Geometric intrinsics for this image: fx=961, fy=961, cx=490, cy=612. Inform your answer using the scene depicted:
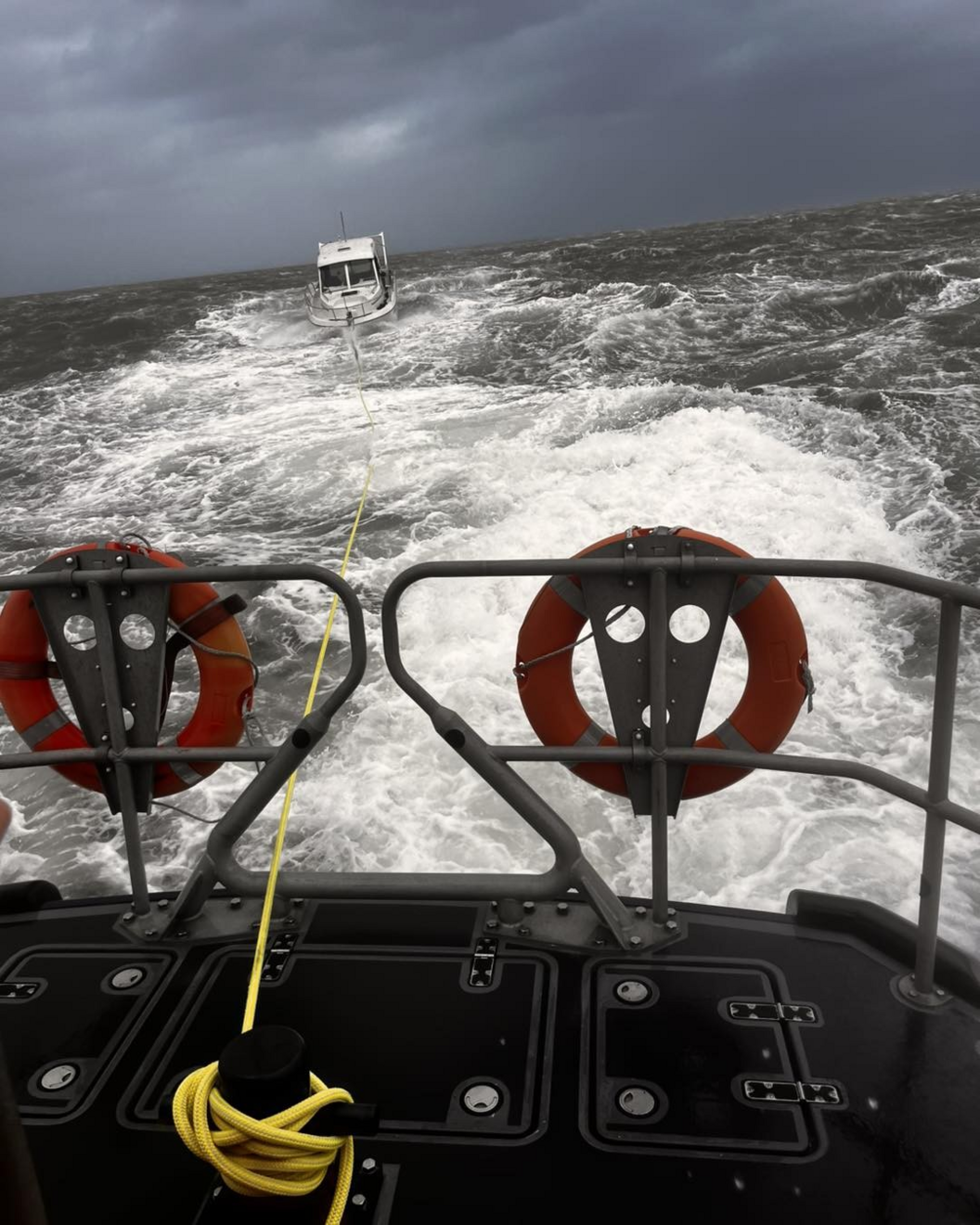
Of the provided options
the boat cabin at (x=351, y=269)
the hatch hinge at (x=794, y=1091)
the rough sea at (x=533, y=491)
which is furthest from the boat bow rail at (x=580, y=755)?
the boat cabin at (x=351, y=269)

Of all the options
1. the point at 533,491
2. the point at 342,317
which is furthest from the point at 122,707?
the point at 342,317

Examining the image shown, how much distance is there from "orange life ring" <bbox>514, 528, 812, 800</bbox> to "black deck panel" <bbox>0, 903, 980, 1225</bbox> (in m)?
0.43

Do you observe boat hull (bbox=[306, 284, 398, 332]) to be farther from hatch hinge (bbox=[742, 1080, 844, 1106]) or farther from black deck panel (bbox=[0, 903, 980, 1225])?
hatch hinge (bbox=[742, 1080, 844, 1106])

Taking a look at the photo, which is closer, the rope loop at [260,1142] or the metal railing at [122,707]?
the rope loop at [260,1142]

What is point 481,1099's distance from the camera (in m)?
1.96

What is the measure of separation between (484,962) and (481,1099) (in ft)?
1.31

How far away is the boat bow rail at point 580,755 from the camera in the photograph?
2016mm

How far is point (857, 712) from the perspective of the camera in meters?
5.24

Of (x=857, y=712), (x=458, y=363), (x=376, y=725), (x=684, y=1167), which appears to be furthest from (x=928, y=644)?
(x=458, y=363)

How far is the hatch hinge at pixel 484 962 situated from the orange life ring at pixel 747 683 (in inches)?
18.8

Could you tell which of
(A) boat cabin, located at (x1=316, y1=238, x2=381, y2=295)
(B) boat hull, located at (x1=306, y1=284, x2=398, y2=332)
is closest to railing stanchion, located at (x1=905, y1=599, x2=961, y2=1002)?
(B) boat hull, located at (x1=306, y1=284, x2=398, y2=332)

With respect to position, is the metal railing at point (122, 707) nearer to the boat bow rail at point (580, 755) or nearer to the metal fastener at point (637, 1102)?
the boat bow rail at point (580, 755)

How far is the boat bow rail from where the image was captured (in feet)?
6.61

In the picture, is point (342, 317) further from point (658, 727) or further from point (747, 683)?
point (658, 727)
